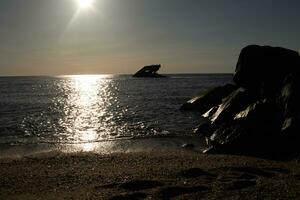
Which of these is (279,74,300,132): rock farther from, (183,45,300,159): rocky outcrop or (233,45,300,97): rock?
(233,45,300,97): rock

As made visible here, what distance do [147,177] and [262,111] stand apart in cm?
1024

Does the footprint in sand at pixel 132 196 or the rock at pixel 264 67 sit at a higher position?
the rock at pixel 264 67

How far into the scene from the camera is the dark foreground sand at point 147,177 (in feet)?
32.0

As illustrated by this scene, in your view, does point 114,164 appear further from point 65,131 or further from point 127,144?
point 65,131

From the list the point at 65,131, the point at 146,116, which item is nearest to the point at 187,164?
the point at 65,131

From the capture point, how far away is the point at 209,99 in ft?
119

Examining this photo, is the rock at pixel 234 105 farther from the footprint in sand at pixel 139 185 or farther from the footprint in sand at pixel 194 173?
the footprint in sand at pixel 139 185

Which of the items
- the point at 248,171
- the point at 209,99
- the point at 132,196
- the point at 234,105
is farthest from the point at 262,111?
the point at 209,99

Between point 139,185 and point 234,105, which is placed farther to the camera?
point 234,105

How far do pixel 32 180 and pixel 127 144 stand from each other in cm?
836

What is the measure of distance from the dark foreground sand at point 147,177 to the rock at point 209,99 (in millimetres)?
19478

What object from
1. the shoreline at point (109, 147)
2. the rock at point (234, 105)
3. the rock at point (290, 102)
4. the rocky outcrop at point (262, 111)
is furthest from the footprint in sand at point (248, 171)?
the rock at point (234, 105)

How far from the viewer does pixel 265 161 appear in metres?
14.5

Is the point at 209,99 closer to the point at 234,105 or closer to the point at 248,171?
the point at 234,105
